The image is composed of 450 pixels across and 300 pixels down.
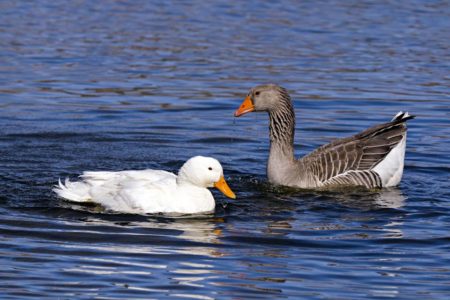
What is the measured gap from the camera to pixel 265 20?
83.3 feet

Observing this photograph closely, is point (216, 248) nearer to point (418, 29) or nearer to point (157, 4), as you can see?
point (418, 29)

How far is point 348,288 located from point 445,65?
13.1m

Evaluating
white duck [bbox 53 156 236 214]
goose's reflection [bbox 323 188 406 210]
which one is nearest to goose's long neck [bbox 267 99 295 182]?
goose's reflection [bbox 323 188 406 210]

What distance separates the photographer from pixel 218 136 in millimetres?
15305

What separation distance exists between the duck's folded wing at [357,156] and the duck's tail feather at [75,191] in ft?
10.3

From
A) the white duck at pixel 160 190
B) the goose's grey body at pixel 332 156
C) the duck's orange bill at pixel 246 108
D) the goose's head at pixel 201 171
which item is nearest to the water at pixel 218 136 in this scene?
the white duck at pixel 160 190

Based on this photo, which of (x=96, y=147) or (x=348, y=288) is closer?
(x=348, y=288)

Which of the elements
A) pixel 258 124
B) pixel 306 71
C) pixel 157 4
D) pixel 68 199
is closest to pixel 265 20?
pixel 157 4

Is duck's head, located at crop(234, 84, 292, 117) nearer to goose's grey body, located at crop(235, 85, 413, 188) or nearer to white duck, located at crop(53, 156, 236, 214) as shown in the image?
goose's grey body, located at crop(235, 85, 413, 188)

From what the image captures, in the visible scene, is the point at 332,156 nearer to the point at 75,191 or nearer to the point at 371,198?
the point at 371,198

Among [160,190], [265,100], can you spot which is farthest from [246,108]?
[160,190]

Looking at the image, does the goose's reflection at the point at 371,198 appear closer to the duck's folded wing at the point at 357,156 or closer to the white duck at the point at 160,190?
the duck's folded wing at the point at 357,156

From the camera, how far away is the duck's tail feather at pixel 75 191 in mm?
11195

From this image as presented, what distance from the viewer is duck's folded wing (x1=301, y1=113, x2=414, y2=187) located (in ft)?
42.1
